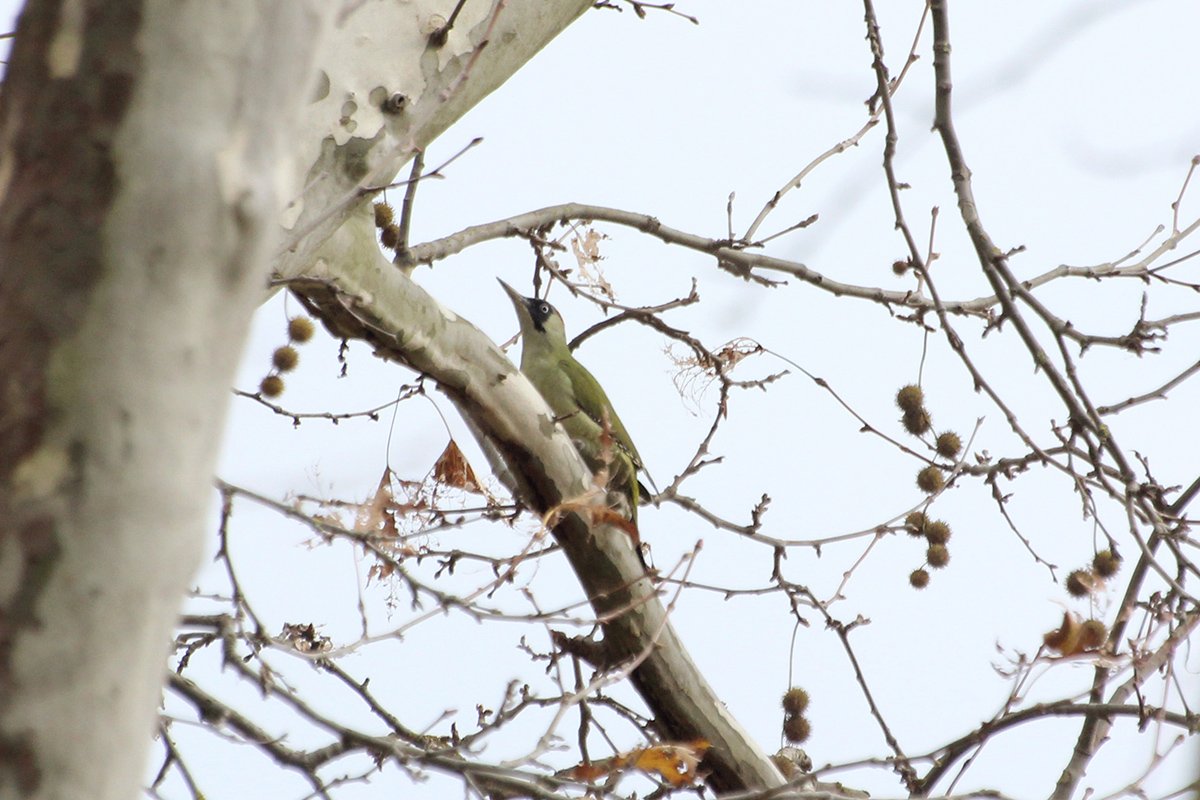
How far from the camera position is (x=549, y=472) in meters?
3.21

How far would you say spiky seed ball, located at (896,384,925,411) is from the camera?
3.64m

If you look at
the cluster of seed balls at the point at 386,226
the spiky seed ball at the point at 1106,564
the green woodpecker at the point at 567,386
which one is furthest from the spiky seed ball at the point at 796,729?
the cluster of seed balls at the point at 386,226

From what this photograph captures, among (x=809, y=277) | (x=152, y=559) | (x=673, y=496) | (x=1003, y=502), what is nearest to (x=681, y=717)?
(x=673, y=496)

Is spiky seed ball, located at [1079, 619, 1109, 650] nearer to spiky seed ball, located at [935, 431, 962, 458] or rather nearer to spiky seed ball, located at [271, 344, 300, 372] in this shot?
spiky seed ball, located at [935, 431, 962, 458]

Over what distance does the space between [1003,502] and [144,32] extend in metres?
2.82

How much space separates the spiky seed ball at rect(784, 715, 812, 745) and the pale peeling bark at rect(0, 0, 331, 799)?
311cm

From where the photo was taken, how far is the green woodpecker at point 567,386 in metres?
4.11

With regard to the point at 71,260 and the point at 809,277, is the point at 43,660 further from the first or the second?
the point at 809,277

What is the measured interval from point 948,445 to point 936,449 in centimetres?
15

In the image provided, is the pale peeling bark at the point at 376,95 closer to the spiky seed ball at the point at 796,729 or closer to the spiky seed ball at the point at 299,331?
the spiky seed ball at the point at 299,331

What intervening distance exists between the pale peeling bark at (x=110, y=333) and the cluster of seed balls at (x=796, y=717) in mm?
3080

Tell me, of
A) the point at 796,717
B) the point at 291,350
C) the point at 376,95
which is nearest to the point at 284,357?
the point at 291,350

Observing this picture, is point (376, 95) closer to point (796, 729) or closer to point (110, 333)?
point (110, 333)

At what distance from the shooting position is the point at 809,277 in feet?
12.7
